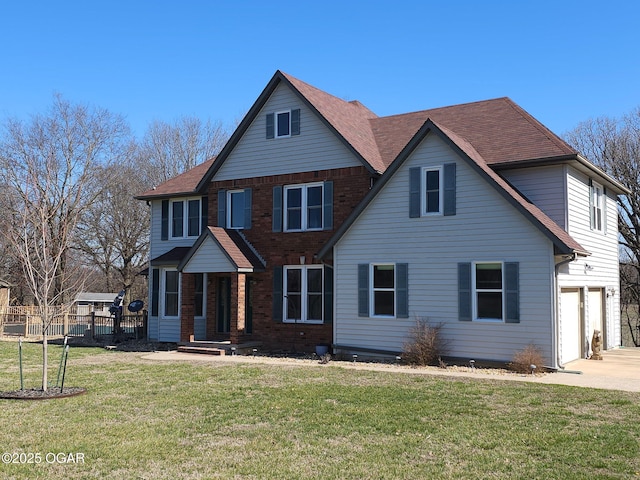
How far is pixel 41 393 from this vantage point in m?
11.7

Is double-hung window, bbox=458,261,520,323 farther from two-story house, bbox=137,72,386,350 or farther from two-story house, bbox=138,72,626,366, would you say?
two-story house, bbox=137,72,386,350

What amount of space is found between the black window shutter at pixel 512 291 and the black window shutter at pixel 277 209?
25.8 ft

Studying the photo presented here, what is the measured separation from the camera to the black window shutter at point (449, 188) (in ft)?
53.8

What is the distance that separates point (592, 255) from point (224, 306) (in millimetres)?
12427

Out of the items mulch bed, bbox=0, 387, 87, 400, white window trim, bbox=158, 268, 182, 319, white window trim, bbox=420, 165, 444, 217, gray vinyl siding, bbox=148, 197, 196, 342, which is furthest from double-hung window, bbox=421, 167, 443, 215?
white window trim, bbox=158, 268, 182, 319

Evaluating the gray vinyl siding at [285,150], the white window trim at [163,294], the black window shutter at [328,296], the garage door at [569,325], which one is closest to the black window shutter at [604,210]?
the garage door at [569,325]

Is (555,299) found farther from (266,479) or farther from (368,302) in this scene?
(266,479)

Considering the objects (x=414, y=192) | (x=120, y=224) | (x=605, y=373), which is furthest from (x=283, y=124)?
(x=120, y=224)

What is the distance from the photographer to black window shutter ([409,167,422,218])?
1692 centimetres

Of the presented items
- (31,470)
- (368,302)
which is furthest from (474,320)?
(31,470)

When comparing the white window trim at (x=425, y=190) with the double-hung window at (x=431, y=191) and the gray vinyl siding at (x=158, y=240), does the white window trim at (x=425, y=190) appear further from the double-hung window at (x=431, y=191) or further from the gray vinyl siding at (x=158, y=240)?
the gray vinyl siding at (x=158, y=240)

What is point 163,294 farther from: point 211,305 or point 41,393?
point 41,393

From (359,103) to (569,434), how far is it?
18.4 metres

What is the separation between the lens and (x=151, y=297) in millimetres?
23719
